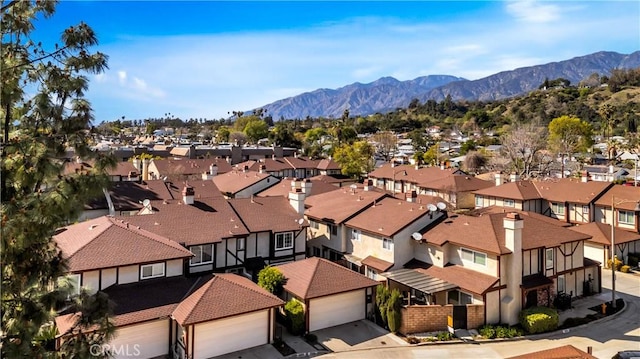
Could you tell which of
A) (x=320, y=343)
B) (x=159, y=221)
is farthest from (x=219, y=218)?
(x=320, y=343)

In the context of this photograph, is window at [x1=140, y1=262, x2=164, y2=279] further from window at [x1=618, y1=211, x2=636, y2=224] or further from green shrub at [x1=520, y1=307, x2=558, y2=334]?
window at [x1=618, y1=211, x2=636, y2=224]

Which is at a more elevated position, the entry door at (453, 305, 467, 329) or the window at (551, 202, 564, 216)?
the window at (551, 202, 564, 216)

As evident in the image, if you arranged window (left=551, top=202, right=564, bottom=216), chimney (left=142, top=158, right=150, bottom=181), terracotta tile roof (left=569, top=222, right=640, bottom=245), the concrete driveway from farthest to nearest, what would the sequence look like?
chimney (left=142, top=158, right=150, bottom=181), window (left=551, top=202, right=564, bottom=216), terracotta tile roof (left=569, top=222, right=640, bottom=245), the concrete driveway

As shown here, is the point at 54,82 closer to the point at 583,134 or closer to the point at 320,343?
the point at 320,343

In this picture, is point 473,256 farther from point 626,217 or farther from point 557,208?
point 557,208

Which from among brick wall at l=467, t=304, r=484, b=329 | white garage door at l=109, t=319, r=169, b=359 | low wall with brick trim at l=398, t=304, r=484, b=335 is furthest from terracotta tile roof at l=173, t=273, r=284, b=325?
brick wall at l=467, t=304, r=484, b=329

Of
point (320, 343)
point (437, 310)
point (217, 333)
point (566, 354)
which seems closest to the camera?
point (566, 354)
